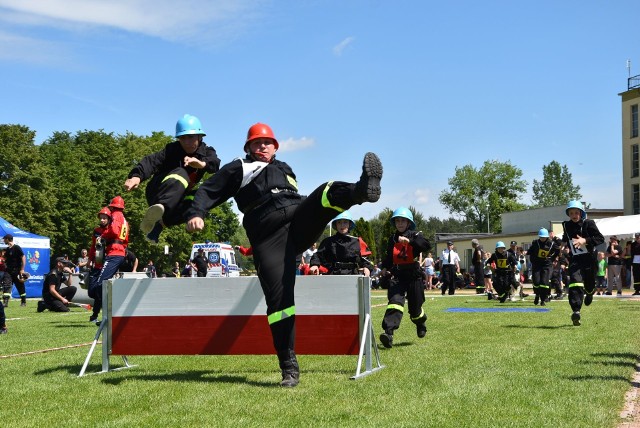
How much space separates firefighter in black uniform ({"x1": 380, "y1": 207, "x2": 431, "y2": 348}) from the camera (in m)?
11.0

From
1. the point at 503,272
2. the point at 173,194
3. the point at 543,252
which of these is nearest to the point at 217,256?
the point at 503,272

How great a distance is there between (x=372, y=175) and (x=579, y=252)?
876 centimetres

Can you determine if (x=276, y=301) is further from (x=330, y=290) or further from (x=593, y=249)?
(x=593, y=249)

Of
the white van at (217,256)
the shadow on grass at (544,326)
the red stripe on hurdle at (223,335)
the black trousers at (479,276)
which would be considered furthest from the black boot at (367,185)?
the white van at (217,256)

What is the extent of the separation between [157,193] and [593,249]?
8541 mm

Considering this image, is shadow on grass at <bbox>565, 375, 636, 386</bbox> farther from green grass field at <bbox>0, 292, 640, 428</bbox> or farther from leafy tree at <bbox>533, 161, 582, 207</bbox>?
leafy tree at <bbox>533, 161, 582, 207</bbox>

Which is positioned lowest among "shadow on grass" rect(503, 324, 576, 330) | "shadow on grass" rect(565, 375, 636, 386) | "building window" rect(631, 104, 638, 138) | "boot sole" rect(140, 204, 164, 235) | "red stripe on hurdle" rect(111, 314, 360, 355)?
"shadow on grass" rect(565, 375, 636, 386)

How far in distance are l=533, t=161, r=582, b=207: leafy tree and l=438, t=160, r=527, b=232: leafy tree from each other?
666 inches

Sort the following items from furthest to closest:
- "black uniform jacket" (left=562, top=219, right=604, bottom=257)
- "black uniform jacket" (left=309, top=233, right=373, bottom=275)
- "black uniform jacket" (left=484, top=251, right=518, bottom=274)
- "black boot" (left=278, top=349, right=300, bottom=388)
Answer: "black uniform jacket" (left=484, top=251, right=518, bottom=274) < "black uniform jacket" (left=562, top=219, right=604, bottom=257) < "black uniform jacket" (left=309, top=233, right=373, bottom=275) < "black boot" (left=278, top=349, right=300, bottom=388)

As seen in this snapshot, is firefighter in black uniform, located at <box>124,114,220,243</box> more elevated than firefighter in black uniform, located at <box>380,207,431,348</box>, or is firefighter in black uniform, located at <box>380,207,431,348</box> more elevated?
firefighter in black uniform, located at <box>124,114,220,243</box>

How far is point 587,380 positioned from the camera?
7359 mm

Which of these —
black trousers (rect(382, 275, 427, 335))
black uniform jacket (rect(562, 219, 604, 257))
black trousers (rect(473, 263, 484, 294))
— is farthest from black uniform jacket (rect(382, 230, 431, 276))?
black trousers (rect(473, 263, 484, 294))

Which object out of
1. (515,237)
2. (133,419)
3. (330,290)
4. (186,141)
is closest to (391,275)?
(330,290)

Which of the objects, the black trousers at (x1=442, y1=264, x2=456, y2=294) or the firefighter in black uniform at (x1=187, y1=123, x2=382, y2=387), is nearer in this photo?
the firefighter in black uniform at (x1=187, y1=123, x2=382, y2=387)
